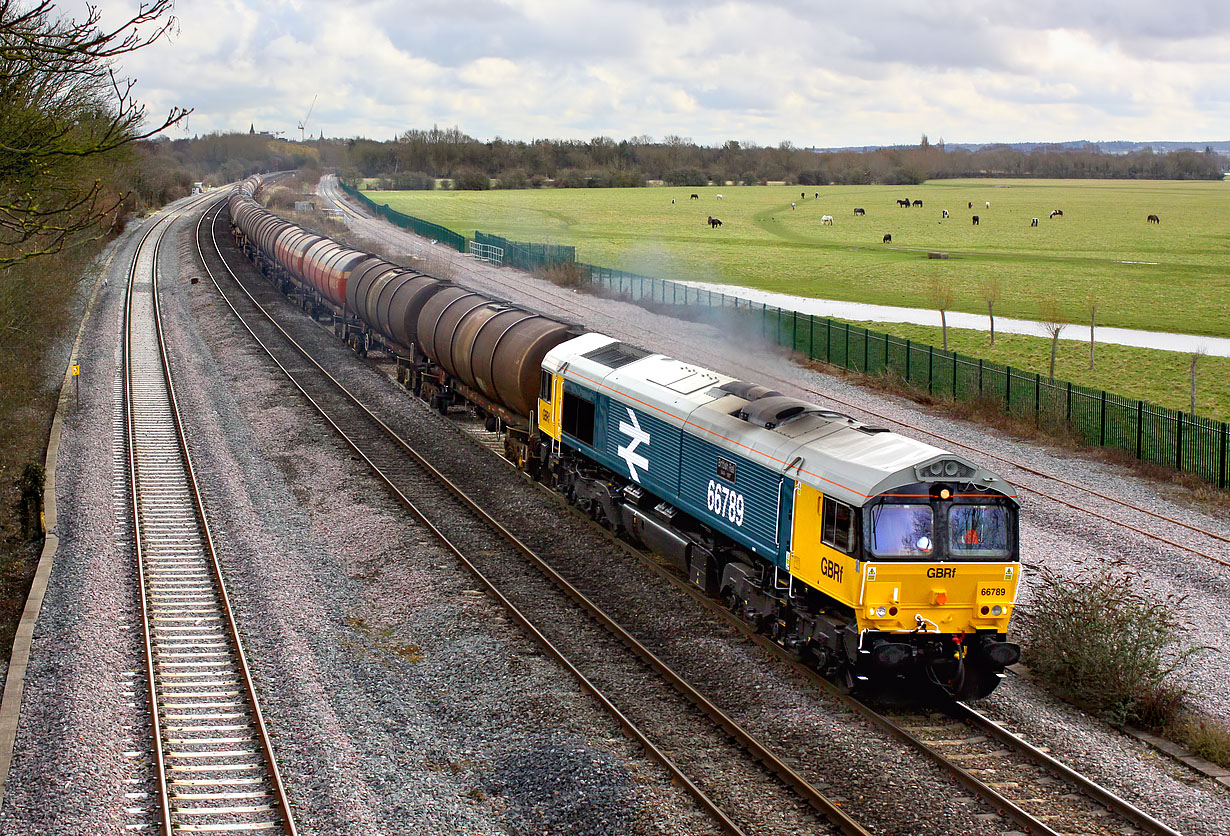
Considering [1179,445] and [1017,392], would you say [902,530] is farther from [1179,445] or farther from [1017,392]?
[1017,392]

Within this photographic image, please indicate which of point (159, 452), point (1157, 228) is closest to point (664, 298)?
point (159, 452)

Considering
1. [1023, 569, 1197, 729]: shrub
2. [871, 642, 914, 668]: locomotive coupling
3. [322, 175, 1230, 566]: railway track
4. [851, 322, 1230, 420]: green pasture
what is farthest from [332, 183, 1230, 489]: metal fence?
[871, 642, 914, 668]: locomotive coupling

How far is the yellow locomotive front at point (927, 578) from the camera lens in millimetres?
12703

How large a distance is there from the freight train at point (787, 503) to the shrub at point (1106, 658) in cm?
153

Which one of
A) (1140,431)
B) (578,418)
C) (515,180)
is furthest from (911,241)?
(578,418)

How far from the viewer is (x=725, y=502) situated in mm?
15781

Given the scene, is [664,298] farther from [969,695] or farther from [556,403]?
[969,695]

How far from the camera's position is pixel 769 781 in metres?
11.7

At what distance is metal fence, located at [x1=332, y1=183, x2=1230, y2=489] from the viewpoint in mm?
25516

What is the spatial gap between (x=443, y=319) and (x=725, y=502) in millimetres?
14715

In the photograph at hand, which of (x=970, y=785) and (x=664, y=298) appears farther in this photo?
(x=664, y=298)

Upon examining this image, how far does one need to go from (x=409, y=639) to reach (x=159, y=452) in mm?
13612

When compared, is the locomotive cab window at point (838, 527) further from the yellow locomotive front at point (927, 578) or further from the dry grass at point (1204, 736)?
the dry grass at point (1204, 736)

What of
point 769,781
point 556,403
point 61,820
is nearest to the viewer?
point 61,820
